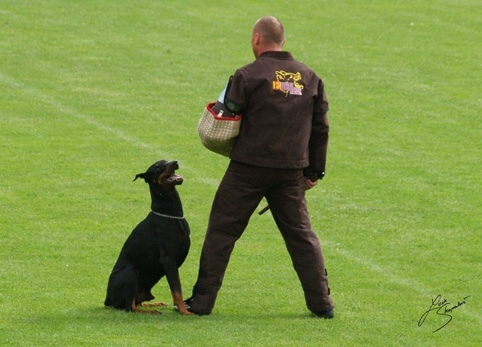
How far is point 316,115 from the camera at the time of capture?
291 inches

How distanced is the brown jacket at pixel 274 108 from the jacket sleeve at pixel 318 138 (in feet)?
0.16

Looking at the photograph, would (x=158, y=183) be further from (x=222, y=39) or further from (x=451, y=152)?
(x=222, y=39)

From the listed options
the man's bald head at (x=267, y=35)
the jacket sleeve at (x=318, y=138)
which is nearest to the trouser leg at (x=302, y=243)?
the jacket sleeve at (x=318, y=138)

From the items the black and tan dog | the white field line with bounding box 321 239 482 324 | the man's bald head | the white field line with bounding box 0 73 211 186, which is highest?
the man's bald head

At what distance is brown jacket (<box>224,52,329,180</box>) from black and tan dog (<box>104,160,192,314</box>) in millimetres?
550

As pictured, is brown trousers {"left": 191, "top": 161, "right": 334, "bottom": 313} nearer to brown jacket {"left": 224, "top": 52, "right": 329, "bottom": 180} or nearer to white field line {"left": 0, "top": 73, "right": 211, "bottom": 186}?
brown jacket {"left": 224, "top": 52, "right": 329, "bottom": 180}

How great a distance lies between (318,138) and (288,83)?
51cm

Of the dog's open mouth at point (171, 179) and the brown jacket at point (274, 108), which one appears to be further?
the dog's open mouth at point (171, 179)

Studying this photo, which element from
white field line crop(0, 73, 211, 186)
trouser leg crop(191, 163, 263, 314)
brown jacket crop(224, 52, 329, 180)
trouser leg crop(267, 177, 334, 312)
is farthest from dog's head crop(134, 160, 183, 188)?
white field line crop(0, 73, 211, 186)

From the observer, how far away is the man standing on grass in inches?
282

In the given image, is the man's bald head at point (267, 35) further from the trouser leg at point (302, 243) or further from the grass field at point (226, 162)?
the grass field at point (226, 162)
